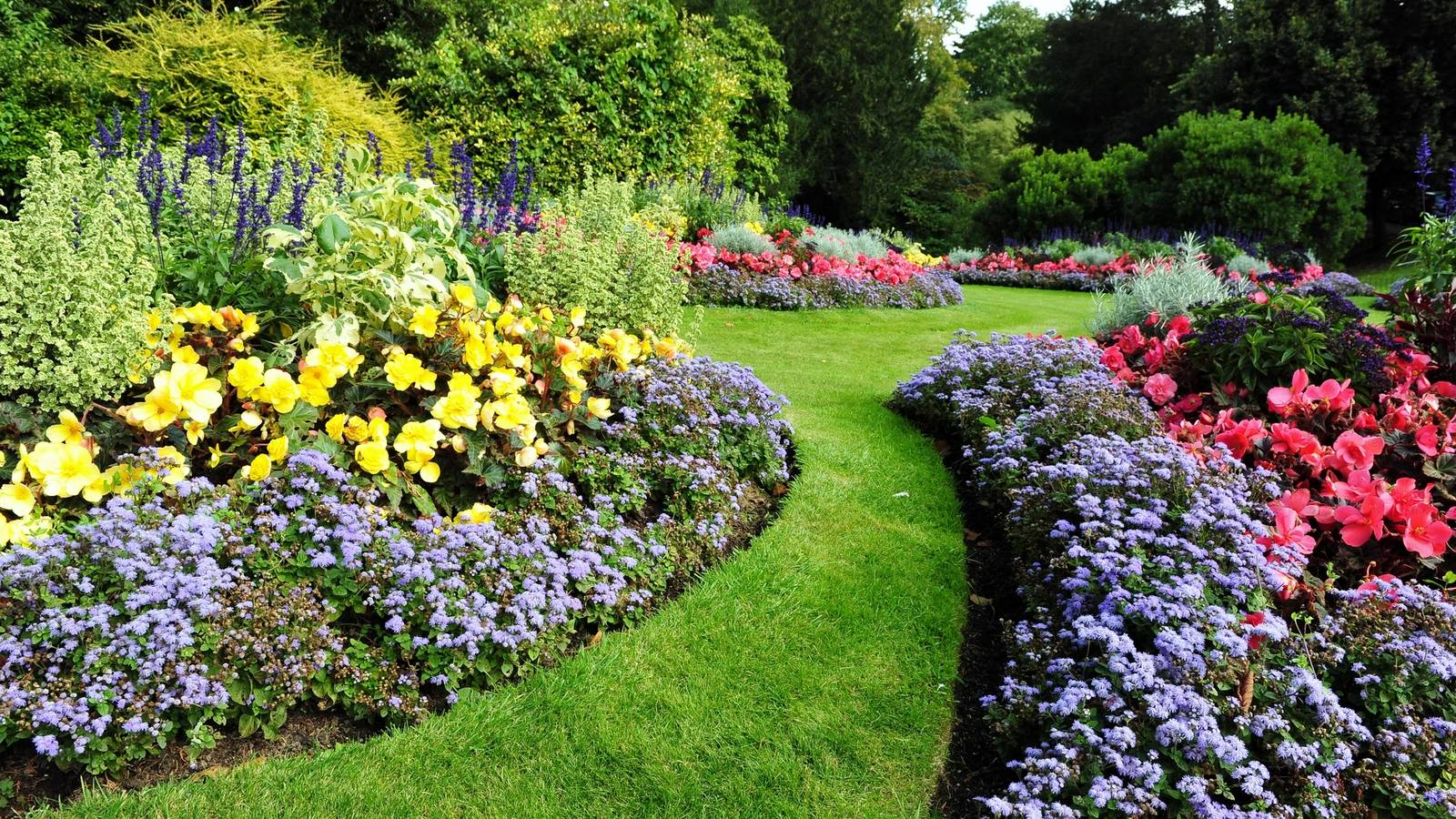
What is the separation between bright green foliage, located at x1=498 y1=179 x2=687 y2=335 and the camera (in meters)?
3.77

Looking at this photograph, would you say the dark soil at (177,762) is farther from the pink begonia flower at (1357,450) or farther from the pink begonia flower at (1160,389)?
the pink begonia flower at (1160,389)

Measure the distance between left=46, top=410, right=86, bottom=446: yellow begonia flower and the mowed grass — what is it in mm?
1019

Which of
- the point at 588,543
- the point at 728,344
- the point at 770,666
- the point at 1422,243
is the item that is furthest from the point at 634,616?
the point at 1422,243

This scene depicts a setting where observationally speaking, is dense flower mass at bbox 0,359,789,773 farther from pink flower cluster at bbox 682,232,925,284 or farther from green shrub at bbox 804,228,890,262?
green shrub at bbox 804,228,890,262

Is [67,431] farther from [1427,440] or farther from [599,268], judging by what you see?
[1427,440]

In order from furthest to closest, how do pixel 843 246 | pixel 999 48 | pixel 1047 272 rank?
pixel 999 48, pixel 1047 272, pixel 843 246

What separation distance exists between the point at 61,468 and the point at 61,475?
0.06 feet

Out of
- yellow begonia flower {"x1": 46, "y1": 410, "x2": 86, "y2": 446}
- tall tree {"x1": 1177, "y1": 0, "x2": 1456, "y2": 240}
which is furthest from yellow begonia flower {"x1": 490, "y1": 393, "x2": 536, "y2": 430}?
tall tree {"x1": 1177, "y1": 0, "x2": 1456, "y2": 240}

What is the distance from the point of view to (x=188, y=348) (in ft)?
8.24

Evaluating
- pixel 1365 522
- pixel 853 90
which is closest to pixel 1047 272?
pixel 853 90

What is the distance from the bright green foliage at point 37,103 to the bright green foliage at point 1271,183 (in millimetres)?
16364

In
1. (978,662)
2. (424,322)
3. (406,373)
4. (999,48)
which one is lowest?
(978,662)

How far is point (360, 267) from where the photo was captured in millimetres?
3096

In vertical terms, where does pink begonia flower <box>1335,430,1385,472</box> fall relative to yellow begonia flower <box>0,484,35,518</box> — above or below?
above
